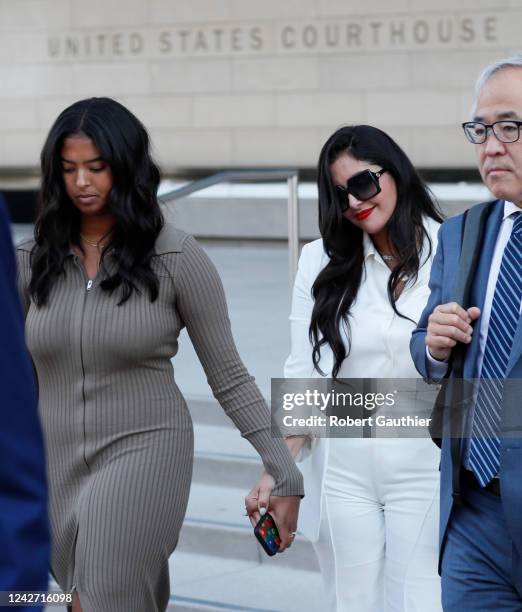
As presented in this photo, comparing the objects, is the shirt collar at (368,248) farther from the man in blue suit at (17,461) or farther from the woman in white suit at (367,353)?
the man in blue suit at (17,461)

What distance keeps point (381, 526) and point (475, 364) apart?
0.99 m

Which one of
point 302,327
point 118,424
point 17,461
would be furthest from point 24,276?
point 17,461

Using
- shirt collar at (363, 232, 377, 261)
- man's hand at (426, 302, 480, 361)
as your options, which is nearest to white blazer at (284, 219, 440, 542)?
shirt collar at (363, 232, 377, 261)

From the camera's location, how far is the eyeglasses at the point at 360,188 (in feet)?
12.1

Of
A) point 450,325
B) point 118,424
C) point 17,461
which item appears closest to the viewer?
point 17,461

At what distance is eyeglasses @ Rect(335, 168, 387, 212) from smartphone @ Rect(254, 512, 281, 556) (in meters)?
0.97

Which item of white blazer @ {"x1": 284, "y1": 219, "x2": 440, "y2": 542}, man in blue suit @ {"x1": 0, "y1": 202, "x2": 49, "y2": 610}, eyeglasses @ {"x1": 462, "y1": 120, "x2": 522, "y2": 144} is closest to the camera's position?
man in blue suit @ {"x1": 0, "y1": 202, "x2": 49, "y2": 610}

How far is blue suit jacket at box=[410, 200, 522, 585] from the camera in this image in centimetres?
255

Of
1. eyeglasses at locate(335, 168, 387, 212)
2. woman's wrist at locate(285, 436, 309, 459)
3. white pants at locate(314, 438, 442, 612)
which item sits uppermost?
eyeglasses at locate(335, 168, 387, 212)

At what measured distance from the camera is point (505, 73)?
270 centimetres

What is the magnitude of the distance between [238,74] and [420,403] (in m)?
9.34

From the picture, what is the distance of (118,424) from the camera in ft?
10.4

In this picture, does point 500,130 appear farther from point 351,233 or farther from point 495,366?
point 351,233

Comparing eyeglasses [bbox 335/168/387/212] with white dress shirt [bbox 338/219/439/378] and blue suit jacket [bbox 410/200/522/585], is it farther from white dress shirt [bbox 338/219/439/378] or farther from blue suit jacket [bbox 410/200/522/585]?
blue suit jacket [bbox 410/200/522/585]
